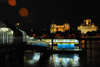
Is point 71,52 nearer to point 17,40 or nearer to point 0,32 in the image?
point 17,40

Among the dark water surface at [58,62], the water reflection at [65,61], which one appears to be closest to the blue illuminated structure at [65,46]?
the dark water surface at [58,62]

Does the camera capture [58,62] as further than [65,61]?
No

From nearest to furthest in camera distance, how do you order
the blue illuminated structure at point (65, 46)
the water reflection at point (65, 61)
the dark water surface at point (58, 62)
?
the dark water surface at point (58, 62) → the water reflection at point (65, 61) → the blue illuminated structure at point (65, 46)

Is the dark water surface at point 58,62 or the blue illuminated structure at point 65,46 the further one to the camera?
the blue illuminated structure at point 65,46

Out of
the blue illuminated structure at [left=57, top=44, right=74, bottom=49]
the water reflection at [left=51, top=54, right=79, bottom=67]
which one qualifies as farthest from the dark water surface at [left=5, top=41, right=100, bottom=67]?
the blue illuminated structure at [left=57, top=44, right=74, bottom=49]

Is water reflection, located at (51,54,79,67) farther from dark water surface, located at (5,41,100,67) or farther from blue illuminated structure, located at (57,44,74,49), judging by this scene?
blue illuminated structure, located at (57,44,74,49)

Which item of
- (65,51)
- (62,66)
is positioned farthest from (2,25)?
(65,51)

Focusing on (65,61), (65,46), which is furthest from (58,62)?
(65,46)

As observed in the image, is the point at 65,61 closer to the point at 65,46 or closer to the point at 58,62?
the point at 58,62

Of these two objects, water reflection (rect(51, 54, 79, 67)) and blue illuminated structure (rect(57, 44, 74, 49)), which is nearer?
water reflection (rect(51, 54, 79, 67))

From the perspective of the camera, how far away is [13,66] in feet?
86.3

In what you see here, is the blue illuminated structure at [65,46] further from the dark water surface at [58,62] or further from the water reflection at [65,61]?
the water reflection at [65,61]

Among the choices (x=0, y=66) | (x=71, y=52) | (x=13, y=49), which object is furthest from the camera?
(x=71, y=52)

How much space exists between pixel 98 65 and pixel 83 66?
281 cm
